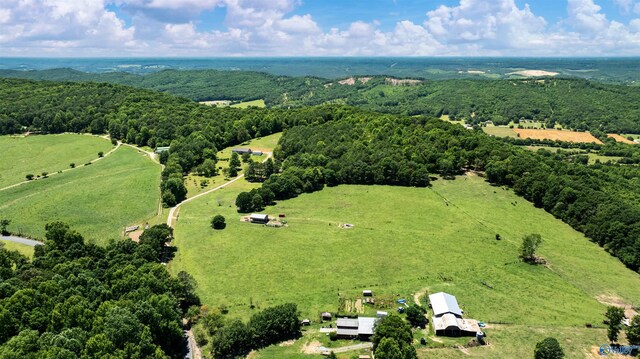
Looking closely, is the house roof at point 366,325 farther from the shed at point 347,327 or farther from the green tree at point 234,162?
the green tree at point 234,162

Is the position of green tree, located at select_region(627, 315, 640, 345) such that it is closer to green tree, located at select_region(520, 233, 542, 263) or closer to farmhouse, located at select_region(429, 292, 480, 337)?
farmhouse, located at select_region(429, 292, 480, 337)

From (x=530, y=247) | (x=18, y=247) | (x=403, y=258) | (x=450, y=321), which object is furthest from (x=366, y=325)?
(x=18, y=247)

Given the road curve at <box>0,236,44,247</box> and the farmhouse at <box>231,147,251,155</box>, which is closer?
the road curve at <box>0,236,44,247</box>

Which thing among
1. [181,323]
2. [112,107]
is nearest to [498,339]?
[181,323]

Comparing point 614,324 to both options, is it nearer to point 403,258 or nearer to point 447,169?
point 403,258

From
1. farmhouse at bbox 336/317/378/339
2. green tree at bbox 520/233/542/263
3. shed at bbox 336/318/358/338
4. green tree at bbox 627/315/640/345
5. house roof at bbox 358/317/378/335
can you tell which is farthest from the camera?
green tree at bbox 520/233/542/263

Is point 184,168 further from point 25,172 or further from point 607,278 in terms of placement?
point 607,278

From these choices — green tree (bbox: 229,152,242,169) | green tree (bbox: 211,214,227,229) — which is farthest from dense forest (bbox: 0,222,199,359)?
green tree (bbox: 229,152,242,169)
